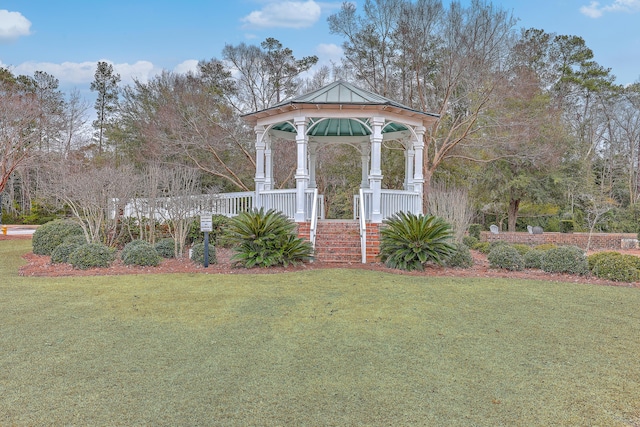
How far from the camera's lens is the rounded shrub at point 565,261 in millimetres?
8125

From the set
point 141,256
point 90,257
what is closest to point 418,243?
point 141,256

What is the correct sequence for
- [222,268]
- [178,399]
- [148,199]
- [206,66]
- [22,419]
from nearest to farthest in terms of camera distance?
1. [22,419]
2. [178,399]
3. [222,268]
4. [148,199]
5. [206,66]

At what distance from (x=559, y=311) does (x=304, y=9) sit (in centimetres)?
1537

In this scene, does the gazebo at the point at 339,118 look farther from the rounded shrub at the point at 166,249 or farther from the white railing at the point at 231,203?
the rounded shrub at the point at 166,249

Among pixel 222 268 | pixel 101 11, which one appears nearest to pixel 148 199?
pixel 222 268

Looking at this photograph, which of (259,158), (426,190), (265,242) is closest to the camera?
(265,242)

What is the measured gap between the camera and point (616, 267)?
25.1 ft

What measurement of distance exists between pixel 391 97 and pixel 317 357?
17588 mm

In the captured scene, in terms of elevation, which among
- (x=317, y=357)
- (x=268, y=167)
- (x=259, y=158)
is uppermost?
(x=259, y=158)

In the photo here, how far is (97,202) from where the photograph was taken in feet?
32.0

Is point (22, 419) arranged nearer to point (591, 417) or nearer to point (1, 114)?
point (591, 417)

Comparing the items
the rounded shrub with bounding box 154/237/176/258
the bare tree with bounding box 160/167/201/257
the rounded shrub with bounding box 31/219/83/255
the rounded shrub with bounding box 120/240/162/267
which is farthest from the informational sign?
the rounded shrub with bounding box 31/219/83/255

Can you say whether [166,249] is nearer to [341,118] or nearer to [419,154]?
[341,118]

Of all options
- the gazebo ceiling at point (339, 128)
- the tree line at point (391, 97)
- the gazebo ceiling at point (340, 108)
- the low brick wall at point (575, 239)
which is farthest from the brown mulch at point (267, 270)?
the low brick wall at point (575, 239)
